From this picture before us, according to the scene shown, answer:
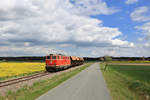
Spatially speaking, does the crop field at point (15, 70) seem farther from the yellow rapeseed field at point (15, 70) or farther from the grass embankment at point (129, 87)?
the grass embankment at point (129, 87)

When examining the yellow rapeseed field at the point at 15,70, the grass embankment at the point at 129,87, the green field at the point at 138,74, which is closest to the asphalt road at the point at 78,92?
the grass embankment at the point at 129,87

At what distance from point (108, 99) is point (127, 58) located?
135461 millimetres

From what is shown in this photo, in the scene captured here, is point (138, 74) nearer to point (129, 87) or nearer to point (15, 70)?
point (129, 87)

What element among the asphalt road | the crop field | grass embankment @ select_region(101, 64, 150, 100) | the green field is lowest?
the green field

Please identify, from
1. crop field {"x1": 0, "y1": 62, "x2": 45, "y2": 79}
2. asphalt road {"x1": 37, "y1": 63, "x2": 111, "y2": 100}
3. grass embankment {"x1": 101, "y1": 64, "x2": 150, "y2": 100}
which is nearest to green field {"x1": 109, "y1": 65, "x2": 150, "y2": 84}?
grass embankment {"x1": 101, "y1": 64, "x2": 150, "y2": 100}

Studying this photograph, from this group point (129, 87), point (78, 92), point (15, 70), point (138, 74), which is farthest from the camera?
point (15, 70)

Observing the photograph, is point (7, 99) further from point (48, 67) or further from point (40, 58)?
point (40, 58)

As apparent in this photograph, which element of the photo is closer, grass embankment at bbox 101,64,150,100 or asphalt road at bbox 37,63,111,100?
asphalt road at bbox 37,63,111,100

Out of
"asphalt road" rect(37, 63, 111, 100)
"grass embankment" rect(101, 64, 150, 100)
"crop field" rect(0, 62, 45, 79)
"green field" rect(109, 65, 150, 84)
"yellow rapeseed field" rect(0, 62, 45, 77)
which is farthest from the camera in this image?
"yellow rapeseed field" rect(0, 62, 45, 77)

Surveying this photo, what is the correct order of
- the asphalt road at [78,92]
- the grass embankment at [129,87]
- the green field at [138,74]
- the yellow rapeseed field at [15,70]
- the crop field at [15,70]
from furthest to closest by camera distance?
1. the yellow rapeseed field at [15,70]
2. the crop field at [15,70]
3. the green field at [138,74]
4. the grass embankment at [129,87]
5. the asphalt road at [78,92]

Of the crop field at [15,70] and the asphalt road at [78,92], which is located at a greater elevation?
the crop field at [15,70]

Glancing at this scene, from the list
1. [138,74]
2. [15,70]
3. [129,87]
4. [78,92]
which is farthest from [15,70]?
[78,92]

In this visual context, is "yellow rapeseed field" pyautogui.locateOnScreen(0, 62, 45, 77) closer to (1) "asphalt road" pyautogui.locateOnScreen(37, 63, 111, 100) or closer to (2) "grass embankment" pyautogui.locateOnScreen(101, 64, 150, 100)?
(1) "asphalt road" pyautogui.locateOnScreen(37, 63, 111, 100)

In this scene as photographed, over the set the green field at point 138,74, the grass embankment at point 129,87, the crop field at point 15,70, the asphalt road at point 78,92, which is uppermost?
the crop field at point 15,70
